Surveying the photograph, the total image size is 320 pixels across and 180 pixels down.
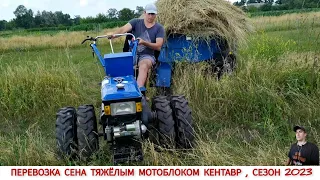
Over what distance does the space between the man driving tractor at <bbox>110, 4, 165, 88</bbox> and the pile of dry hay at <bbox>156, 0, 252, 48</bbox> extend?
769 millimetres

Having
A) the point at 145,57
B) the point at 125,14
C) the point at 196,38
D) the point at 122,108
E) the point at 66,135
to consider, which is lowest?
the point at 66,135

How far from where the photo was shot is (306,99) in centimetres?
540

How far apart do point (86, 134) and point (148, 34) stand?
7.63 ft

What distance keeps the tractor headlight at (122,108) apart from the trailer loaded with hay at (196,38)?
105 inches

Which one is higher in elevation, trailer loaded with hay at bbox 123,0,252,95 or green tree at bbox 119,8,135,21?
green tree at bbox 119,8,135,21

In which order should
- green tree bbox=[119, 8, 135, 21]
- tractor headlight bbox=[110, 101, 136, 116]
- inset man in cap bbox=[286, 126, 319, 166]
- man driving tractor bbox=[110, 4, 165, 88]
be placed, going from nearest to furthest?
inset man in cap bbox=[286, 126, 319, 166], tractor headlight bbox=[110, 101, 136, 116], man driving tractor bbox=[110, 4, 165, 88], green tree bbox=[119, 8, 135, 21]

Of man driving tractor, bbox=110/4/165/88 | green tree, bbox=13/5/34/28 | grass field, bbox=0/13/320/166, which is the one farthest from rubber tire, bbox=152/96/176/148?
green tree, bbox=13/5/34/28

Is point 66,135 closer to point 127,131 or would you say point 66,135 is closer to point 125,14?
point 127,131

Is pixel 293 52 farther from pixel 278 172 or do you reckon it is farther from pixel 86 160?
pixel 86 160

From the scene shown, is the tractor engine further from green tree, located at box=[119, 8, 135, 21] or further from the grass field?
green tree, located at box=[119, 8, 135, 21]

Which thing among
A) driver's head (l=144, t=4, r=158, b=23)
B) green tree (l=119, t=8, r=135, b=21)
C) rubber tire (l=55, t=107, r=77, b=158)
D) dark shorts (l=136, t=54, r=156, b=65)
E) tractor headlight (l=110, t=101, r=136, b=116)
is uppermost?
green tree (l=119, t=8, r=135, b=21)

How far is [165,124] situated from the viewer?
439 centimetres

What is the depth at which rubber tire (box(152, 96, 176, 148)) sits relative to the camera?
4.39 metres

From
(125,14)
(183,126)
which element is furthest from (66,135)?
(125,14)
